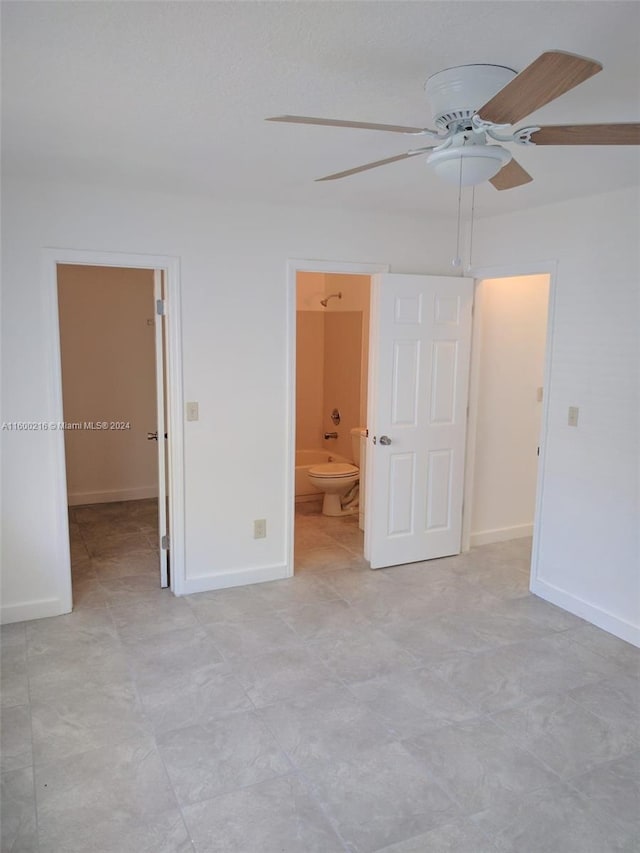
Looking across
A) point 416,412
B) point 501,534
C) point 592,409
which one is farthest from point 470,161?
point 501,534

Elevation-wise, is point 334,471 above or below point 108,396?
below

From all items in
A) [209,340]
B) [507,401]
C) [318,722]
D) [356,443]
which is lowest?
[318,722]

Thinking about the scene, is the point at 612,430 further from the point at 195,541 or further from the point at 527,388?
the point at 195,541

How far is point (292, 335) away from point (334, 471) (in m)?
1.83

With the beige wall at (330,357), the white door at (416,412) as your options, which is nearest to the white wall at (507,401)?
the white door at (416,412)

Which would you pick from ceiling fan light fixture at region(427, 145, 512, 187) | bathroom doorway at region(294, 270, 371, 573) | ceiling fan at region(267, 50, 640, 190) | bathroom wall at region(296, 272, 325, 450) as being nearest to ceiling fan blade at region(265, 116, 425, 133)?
ceiling fan at region(267, 50, 640, 190)

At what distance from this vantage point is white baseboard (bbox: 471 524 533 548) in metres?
4.77

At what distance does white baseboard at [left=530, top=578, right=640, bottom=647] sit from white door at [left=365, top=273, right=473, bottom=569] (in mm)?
803

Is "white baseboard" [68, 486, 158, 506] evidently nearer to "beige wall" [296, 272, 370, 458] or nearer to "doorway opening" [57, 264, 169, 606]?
"doorway opening" [57, 264, 169, 606]

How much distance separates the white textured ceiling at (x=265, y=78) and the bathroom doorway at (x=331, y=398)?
2.86m

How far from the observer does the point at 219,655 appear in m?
3.15

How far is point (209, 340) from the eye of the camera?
12.1ft

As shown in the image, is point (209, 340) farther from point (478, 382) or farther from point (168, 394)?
point (478, 382)

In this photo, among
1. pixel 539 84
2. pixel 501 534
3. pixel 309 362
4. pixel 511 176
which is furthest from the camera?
pixel 309 362
